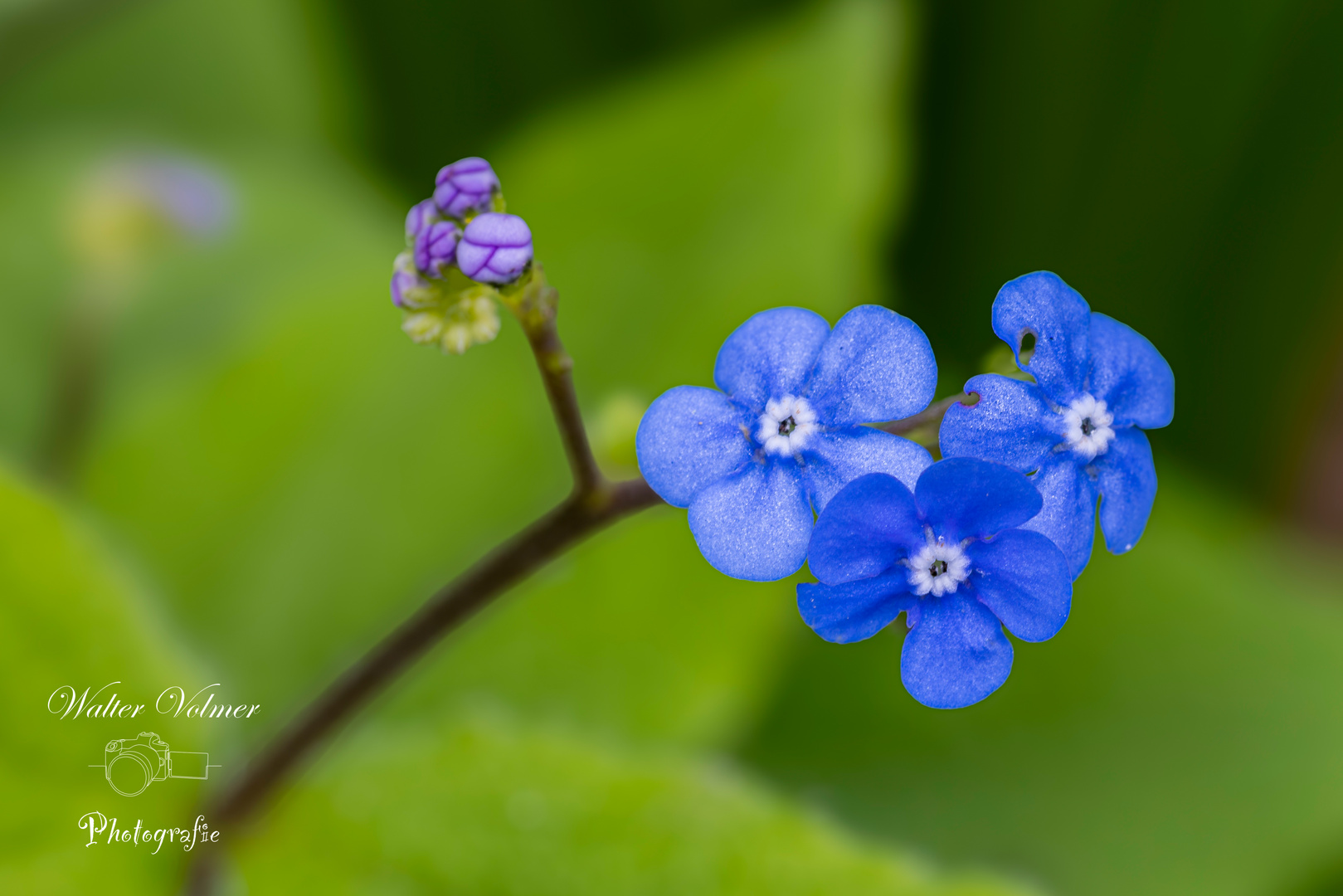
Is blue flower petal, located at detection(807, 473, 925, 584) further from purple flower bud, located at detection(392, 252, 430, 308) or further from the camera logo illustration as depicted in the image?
→ the camera logo illustration

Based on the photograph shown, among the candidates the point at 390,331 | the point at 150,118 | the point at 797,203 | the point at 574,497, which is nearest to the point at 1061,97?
the point at 797,203

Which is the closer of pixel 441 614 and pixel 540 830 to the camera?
pixel 441 614

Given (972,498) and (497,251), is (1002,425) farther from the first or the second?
(497,251)

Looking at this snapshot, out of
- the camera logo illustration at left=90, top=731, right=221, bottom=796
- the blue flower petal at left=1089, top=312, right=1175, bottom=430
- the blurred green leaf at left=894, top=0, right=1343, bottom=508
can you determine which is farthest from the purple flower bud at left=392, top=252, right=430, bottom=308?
the blurred green leaf at left=894, top=0, right=1343, bottom=508

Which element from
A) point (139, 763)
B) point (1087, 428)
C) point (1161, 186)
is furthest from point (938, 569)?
point (1161, 186)

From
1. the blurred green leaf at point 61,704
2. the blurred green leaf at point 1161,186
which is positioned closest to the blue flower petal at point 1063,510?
the blurred green leaf at point 61,704

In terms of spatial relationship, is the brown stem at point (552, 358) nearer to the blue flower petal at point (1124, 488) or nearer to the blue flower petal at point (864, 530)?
the blue flower petal at point (864, 530)
